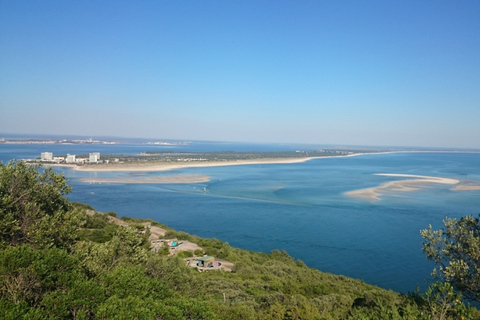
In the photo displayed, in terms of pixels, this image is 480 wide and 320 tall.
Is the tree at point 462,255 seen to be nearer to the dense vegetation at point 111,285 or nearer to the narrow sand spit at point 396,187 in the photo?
the dense vegetation at point 111,285

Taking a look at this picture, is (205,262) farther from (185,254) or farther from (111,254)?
(111,254)

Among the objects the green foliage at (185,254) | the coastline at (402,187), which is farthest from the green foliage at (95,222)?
the coastline at (402,187)

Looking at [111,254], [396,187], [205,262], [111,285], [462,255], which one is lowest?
[205,262]

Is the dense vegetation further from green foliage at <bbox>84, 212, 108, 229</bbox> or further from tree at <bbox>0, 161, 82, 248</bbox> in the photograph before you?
green foliage at <bbox>84, 212, 108, 229</bbox>

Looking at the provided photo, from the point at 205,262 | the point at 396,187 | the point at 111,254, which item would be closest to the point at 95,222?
the point at 205,262

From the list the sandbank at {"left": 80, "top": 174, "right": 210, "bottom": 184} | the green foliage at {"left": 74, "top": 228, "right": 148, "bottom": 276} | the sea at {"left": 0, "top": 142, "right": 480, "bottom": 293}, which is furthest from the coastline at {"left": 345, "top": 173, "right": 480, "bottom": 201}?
the green foliage at {"left": 74, "top": 228, "right": 148, "bottom": 276}

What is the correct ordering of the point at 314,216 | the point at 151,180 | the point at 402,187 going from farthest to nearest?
the point at 151,180 < the point at 402,187 < the point at 314,216

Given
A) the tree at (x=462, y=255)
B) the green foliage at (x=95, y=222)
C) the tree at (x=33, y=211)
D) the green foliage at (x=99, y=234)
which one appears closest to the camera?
the tree at (x=462, y=255)

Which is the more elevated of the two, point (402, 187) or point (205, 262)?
point (402, 187)
